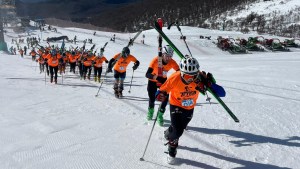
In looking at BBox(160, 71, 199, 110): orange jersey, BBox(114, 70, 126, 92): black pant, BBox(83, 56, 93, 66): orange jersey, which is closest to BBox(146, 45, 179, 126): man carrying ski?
BBox(160, 71, 199, 110): orange jersey

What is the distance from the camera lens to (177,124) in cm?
581

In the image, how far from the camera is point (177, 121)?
582 cm

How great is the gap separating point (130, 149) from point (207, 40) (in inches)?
2020

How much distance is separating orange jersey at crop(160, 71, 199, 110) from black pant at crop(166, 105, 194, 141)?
0.09 metres

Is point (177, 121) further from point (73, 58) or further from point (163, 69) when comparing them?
point (73, 58)

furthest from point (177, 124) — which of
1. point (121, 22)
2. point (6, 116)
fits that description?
point (121, 22)

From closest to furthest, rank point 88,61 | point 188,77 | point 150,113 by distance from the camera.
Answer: point 188,77 < point 150,113 < point 88,61

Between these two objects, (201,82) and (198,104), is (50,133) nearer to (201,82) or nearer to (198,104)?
(201,82)

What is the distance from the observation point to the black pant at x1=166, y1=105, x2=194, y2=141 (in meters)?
5.77

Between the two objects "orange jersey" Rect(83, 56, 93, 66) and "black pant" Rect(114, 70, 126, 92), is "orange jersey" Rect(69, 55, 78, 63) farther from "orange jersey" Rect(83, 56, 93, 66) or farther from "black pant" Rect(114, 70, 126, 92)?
"black pant" Rect(114, 70, 126, 92)

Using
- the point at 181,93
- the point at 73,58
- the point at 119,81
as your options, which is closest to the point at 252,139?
the point at 181,93

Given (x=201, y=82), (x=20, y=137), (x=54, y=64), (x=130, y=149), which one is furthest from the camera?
(x=54, y=64)

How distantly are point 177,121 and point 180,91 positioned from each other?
562 millimetres

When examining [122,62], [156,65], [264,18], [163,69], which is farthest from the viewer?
[264,18]
